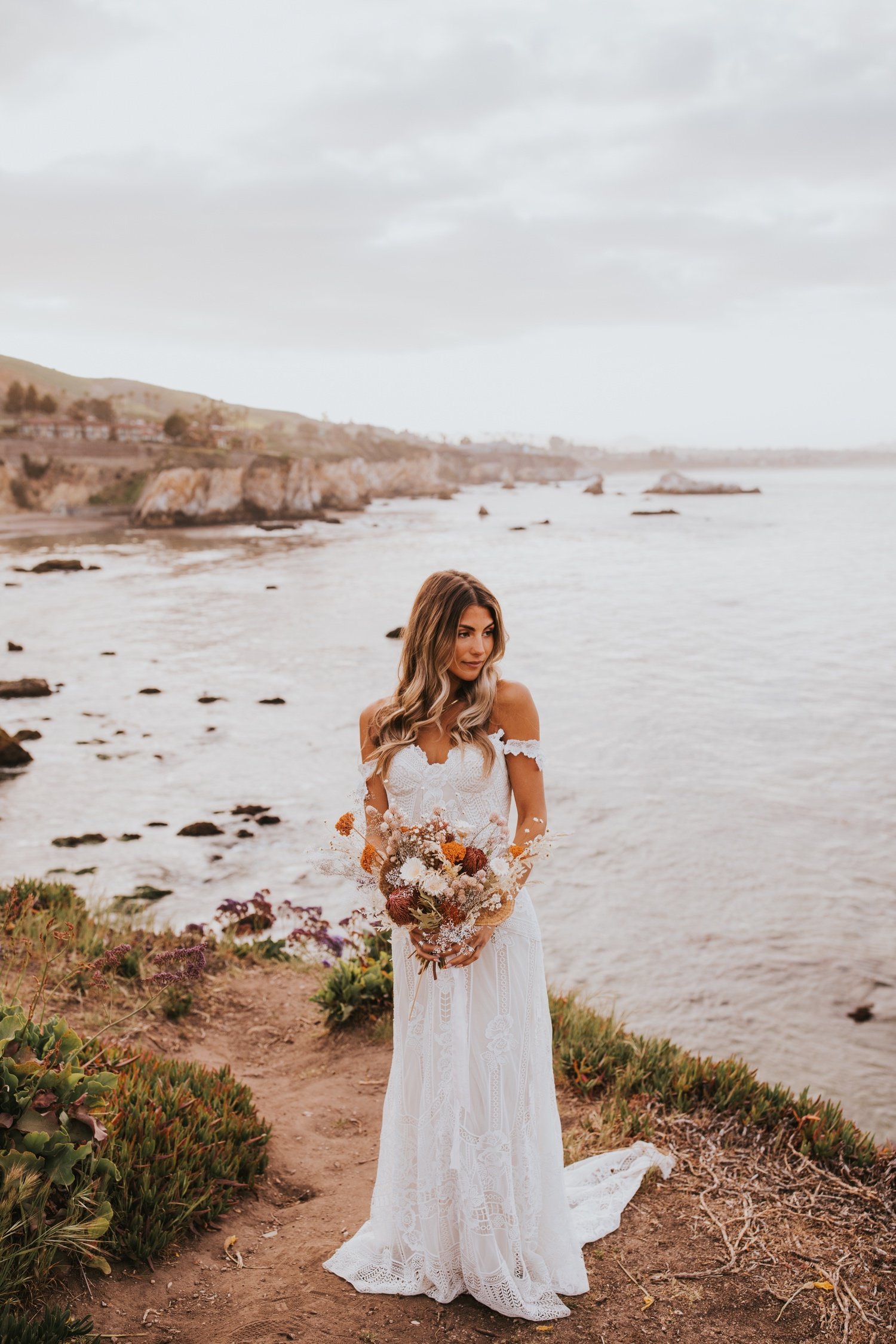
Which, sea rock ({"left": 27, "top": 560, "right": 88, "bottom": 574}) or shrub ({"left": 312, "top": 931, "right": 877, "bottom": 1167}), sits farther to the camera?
sea rock ({"left": 27, "top": 560, "right": 88, "bottom": 574})

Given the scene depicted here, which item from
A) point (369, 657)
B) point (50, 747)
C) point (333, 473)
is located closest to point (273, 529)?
point (333, 473)

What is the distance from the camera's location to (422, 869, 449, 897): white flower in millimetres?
3232

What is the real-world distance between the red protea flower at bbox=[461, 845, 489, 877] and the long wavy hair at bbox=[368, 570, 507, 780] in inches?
20.2

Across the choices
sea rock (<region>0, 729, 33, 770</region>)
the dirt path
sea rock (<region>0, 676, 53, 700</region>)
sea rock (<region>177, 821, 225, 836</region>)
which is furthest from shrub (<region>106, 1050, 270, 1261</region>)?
sea rock (<region>0, 676, 53, 700</region>)

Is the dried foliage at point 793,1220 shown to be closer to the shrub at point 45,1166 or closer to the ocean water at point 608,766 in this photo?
the shrub at point 45,1166

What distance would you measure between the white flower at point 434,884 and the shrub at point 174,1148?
203 cm

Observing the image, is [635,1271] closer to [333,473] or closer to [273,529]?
[273,529]

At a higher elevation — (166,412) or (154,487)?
(166,412)

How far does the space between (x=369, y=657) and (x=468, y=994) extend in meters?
22.1

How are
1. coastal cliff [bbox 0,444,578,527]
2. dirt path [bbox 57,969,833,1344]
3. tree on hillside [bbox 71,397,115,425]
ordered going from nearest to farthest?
dirt path [bbox 57,969,833,1344]
coastal cliff [bbox 0,444,578,527]
tree on hillside [bbox 71,397,115,425]

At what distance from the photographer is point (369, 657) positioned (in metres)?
25.7

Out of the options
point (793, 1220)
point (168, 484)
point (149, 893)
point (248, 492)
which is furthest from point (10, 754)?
point (248, 492)

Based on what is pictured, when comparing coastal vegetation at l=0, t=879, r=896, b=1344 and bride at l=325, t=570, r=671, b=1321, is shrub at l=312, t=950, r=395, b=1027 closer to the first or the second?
coastal vegetation at l=0, t=879, r=896, b=1344

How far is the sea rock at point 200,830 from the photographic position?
13250 millimetres
